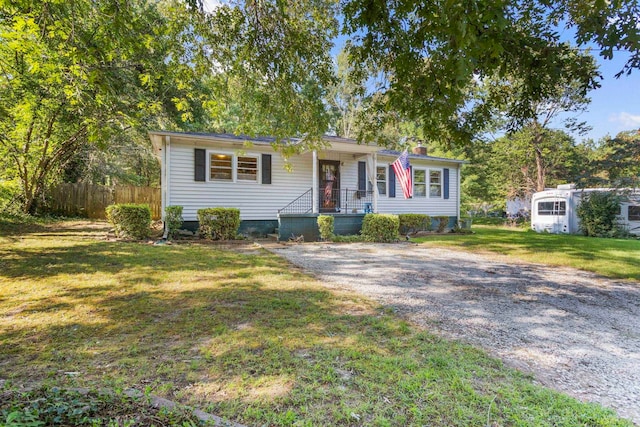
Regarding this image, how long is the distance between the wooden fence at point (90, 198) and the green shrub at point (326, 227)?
1011 centimetres

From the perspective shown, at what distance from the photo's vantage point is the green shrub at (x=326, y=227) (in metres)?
10.0

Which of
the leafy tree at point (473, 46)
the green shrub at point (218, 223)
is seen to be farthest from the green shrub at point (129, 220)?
the leafy tree at point (473, 46)

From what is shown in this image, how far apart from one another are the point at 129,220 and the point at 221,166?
3.26 m

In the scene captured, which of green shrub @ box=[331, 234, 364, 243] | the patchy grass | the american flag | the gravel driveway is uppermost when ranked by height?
the american flag

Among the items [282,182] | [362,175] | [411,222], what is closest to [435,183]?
[411,222]

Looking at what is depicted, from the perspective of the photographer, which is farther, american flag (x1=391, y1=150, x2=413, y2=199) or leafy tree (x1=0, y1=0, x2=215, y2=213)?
american flag (x1=391, y1=150, x2=413, y2=199)

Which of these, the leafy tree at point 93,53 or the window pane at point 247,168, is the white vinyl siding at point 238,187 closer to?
the window pane at point 247,168

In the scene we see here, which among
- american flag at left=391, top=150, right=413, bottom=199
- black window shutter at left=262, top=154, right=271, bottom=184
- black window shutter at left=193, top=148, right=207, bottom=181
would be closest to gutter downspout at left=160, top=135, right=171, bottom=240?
black window shutter at left=193, top=148, right=207, bottom=181

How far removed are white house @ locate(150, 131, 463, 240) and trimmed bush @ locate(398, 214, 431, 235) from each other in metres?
1.16

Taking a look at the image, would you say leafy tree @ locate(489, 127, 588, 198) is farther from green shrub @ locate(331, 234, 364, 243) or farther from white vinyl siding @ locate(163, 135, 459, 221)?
green shrub @ locate(331, 234, 364, 243)

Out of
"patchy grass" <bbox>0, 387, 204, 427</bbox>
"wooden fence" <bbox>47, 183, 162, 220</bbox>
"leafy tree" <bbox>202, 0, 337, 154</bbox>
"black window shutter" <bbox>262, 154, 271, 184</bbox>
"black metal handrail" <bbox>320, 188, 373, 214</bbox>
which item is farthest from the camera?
"wooden fence" <bbox>47, 183, 162, 220</bbox>

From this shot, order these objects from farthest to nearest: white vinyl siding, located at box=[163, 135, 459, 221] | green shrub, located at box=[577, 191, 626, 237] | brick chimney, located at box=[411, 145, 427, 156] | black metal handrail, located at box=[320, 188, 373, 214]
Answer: brick chimney, located at box=[411, 145, 427, 156]
green shrub, located at box=[577, 191, 626, 237]
black metal handrail, located at box=[320, 188, 373, 214]
white vinyl siding, located at box=[163, 135, 459, 221]

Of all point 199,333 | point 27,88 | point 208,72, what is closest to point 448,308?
point 199,333

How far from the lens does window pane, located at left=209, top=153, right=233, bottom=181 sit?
10.4 meters
